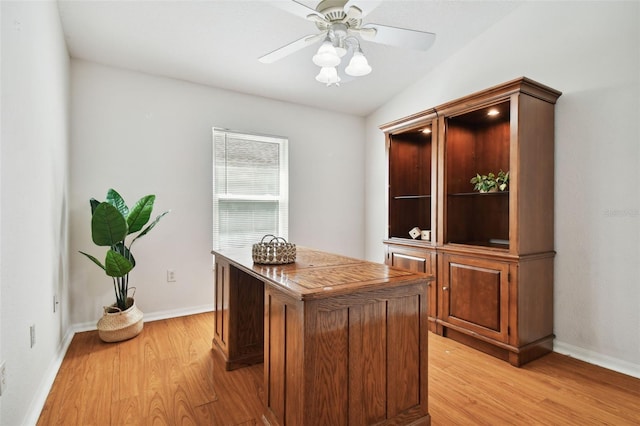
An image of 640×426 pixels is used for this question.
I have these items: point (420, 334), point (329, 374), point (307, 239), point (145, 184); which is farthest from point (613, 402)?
point (145, 184)

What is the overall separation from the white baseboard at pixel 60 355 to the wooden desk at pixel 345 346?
1338mm

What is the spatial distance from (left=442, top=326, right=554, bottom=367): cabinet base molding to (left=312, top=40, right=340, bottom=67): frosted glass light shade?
2.47m

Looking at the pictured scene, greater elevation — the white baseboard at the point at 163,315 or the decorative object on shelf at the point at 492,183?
the decorative object on shelf at the point at 492,183

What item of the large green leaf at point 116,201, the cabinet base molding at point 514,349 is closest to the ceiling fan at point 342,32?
the large green leaf at point 116,201

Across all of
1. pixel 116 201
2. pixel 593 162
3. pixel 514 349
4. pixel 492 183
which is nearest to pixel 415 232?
pixel 492 183

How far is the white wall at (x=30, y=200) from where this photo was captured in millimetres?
1559

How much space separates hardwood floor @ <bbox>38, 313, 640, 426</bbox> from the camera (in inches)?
75.0

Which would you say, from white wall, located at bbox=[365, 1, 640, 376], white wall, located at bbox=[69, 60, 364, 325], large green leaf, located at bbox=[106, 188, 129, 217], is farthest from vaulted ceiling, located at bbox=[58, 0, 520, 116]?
large green leaf, located at bbox=[106, 188, 129, 217]

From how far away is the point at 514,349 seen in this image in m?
2.51

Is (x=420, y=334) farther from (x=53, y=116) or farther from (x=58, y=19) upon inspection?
(x=58, y=19)

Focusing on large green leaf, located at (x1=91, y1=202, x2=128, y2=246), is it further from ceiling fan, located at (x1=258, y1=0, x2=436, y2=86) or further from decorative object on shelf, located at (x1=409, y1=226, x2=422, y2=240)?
decorative object on shelf, located at (x1=409, y1=226, x2=422, y2=240)

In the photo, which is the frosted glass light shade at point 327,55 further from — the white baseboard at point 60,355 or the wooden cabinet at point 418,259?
the white baseboard at point 60,355

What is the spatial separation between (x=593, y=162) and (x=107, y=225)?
396 centimetres

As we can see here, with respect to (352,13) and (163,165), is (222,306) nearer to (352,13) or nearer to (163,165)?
(163,165)
